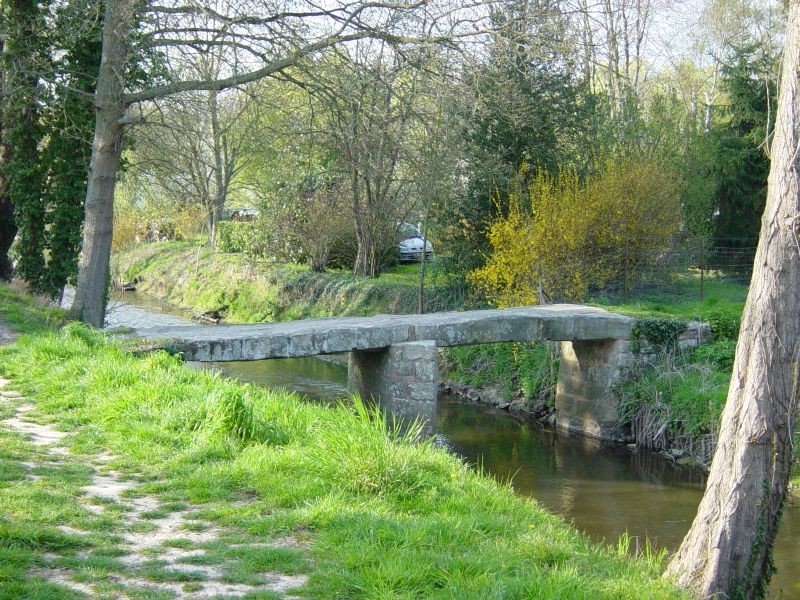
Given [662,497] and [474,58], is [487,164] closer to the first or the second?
[474,58]

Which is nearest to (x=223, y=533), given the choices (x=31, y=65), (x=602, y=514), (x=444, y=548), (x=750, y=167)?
(x=444, y=548)

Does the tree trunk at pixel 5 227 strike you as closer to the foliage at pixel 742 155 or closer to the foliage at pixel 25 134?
the foliage at pixel 25 134

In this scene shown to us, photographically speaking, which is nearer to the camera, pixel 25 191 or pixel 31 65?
pixel 31 65

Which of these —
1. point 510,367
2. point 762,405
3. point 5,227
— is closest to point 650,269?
point 510,367

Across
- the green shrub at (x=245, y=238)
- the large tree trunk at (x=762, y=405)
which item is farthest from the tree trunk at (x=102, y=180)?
the green shrub at (x=245, y=238)

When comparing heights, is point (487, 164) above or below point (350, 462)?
above

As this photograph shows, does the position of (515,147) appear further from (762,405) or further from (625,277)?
(762,405)

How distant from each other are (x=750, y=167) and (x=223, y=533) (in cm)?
2196

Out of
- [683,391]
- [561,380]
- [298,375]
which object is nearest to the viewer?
[683,391]

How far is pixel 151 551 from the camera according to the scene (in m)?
4.64

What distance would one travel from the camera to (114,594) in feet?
13.2

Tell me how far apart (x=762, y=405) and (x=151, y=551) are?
3.86 metres

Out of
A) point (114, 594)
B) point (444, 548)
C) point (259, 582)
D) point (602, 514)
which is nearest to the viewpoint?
point (114, 594)

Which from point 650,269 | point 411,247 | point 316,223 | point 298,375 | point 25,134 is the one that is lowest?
point 298,375
